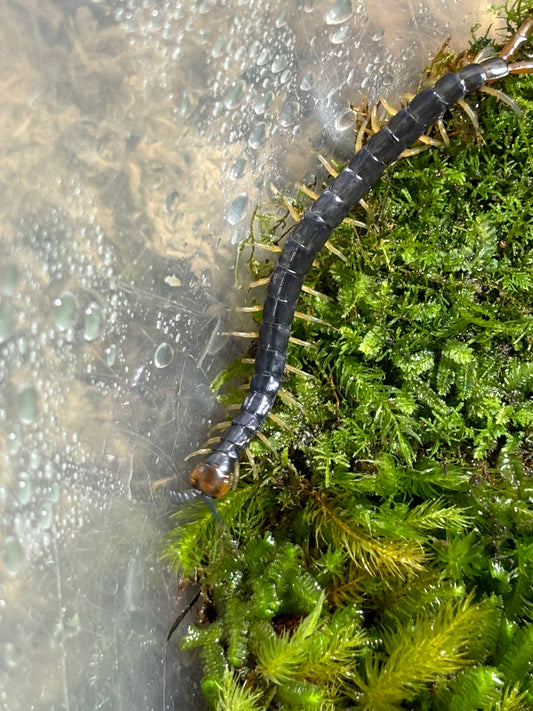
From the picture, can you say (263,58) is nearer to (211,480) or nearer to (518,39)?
(518,39)

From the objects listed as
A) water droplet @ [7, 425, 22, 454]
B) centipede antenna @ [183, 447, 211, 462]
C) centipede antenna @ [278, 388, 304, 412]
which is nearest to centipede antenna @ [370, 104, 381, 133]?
centipede antenna @ [278, 388, 304, 412]

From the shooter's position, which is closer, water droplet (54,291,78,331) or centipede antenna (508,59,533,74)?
water droplet (54,291,78,331)

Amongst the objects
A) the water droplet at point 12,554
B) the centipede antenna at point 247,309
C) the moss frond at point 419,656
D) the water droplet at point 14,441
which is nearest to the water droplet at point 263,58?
the centipede antenna at point 247,309

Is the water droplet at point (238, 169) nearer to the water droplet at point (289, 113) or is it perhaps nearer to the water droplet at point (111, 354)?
the water droplet at point (289, 113)

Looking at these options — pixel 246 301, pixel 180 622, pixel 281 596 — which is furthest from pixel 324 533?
pixel 246 301

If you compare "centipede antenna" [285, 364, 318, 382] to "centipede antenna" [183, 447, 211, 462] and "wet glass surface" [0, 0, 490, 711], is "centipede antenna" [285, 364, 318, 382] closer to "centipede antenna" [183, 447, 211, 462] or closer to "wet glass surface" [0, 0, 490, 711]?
"wet glass surface" [0, 0, 490, 711]

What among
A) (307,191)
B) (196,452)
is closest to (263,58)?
(307,191)
